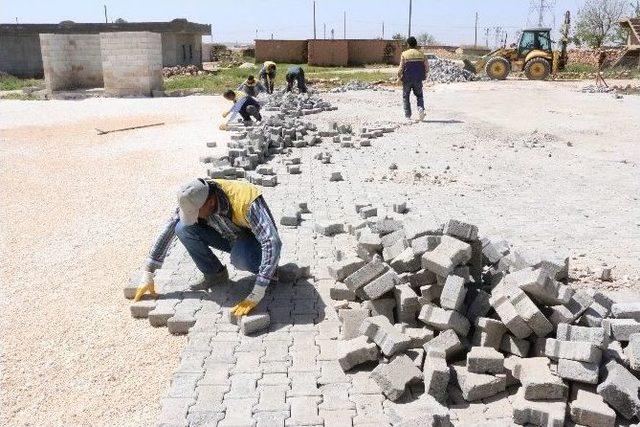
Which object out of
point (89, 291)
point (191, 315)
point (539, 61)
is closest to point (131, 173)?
point (89, 291)

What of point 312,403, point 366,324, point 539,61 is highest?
point 539,61

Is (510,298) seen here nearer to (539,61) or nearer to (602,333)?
(602,333)

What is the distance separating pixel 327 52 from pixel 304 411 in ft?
125

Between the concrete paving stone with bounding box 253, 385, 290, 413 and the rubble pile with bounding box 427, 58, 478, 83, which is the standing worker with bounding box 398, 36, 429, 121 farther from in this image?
the rubble pile with bounding box 427, 58, 478, 83

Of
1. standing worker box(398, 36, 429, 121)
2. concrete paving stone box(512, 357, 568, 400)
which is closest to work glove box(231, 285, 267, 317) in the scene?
concrete paving stone box(512, 357, 568, 400)

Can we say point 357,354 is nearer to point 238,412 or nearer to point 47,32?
point 238,412

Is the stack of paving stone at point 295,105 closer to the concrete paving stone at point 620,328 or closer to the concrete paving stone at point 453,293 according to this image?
the concrete paving stone at point 453,293

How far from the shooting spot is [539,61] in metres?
26.5

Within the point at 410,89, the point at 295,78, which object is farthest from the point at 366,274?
the point at 295,78

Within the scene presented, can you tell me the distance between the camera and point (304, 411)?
3598 millimetres

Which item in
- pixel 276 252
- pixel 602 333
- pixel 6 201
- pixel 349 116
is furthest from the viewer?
pixel 349 116

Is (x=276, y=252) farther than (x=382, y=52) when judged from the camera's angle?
No

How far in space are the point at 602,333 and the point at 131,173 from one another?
8.24 m

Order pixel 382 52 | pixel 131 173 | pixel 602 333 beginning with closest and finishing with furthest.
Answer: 1. pixel 602 333
2. pixel 131 173
3. pixel 382 52
